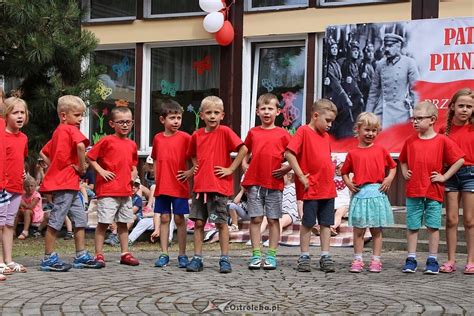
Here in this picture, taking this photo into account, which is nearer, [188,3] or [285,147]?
[285,147]

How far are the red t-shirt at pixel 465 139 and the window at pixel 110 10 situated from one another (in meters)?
8.33

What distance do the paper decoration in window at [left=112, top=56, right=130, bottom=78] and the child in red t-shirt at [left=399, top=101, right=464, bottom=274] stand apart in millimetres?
8337

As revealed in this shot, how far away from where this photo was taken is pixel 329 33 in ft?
43.1

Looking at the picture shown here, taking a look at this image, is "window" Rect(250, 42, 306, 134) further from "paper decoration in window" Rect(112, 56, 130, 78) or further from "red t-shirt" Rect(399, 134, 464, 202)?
"red t-shirt" Rect(399, 134, 464, 202)

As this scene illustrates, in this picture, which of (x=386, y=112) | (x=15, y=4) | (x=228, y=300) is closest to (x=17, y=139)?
(x=228, y=300)

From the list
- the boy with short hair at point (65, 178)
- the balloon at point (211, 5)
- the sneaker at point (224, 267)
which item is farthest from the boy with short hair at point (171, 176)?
the balloon at point (211, 5)

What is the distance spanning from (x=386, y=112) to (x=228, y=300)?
727cm

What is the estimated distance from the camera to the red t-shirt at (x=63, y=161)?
26.3 feet

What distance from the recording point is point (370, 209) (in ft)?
26.6

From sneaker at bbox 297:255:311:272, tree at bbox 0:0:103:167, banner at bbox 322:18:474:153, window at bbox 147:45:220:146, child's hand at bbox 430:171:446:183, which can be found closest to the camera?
child's hand at bbox 430:171:446:183

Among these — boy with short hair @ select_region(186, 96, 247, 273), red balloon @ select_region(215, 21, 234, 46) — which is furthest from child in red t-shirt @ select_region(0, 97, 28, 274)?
red balloon @ select_region(215, 21, 234, 46)

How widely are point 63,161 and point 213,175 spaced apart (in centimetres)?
153

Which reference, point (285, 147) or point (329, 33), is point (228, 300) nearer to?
point (285, 147)

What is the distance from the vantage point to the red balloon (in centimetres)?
1385
